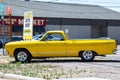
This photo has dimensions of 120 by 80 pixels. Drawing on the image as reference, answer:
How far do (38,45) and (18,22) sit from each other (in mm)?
36505

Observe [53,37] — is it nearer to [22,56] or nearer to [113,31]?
[22,56]

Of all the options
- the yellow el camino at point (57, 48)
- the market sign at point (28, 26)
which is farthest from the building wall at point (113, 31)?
the yellow el camino at point (57, 48)

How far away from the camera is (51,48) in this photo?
20672mm

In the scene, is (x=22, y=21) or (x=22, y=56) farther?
(x=22, y=21)

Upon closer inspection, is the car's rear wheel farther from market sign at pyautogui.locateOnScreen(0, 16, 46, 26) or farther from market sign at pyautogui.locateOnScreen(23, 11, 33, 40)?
market sign at pyautogui.locateOnScreen(0, 16, 46, 26)

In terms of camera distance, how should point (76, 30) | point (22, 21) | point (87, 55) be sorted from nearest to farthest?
1. point (87, 55)
2. point (22, 21)
3. point (76, 30)

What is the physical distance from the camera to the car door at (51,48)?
67.7 feet

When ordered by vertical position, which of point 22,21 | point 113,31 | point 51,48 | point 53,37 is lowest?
point 113,31

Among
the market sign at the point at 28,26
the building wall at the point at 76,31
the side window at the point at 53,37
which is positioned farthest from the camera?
the building wall at the point at 76,31

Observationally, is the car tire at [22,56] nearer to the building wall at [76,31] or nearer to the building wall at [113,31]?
the building wall at [76,31]

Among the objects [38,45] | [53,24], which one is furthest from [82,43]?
[53,24]

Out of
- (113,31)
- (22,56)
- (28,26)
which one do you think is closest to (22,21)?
(113,31)

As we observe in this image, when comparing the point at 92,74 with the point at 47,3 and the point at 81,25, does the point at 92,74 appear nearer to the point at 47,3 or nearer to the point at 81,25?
the point at 81,25

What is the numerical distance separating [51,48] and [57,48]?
0.32m
